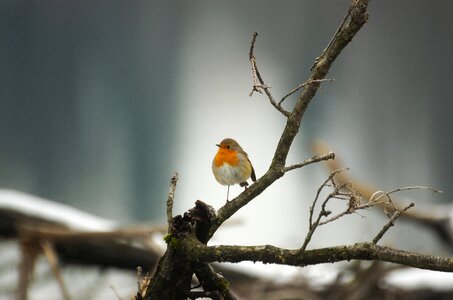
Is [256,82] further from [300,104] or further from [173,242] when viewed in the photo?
[173,242]

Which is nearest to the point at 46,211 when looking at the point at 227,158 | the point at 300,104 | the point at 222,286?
the point at 227,158

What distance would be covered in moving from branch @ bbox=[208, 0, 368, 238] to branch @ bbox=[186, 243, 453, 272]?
102 mm

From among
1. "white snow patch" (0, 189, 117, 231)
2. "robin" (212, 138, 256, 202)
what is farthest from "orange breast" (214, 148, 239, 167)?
"white snow patch" (0, 189, 117, 231)

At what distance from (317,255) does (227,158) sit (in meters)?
0.48

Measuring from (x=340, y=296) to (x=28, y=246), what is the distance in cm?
186

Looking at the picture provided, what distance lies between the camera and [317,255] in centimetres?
84

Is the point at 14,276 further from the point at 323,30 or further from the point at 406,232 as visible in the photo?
the point at 406,232

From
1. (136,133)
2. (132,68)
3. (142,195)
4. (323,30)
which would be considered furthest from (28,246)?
(323,30)

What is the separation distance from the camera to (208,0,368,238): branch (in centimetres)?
89

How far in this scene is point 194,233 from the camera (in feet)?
3.20

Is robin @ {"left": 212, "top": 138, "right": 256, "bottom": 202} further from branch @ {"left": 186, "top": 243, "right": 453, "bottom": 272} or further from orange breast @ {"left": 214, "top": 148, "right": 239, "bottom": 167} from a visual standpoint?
branch @ {"left": 186, "top": 243, "right": 453, "bottom": 272}

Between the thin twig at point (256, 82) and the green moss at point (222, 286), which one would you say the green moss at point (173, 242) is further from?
the thin twig at point (256, 82)

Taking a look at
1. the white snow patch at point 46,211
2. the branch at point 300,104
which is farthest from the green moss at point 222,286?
the white snow patch at point 46,211

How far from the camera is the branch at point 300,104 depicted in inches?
35.0
